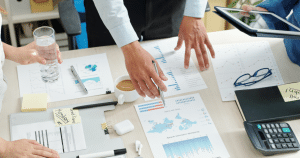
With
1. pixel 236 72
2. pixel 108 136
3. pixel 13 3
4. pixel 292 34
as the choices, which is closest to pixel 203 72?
pixel 236 72

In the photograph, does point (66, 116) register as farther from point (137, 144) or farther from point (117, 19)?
point (117, 19)

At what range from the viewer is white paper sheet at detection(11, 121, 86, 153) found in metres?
0.92

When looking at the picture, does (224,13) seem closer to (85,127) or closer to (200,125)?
(200,125)

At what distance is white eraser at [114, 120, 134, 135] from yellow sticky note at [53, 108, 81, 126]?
131 mm

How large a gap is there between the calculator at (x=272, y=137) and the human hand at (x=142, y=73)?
31 cm

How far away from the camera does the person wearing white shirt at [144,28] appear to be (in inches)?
41.2

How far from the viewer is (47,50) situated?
1.15 meters

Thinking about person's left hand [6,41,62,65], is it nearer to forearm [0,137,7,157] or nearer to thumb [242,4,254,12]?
forearm [0,137,7,157]

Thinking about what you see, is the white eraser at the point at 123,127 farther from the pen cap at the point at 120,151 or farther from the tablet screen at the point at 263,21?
the tablet screen at the point at 263,21

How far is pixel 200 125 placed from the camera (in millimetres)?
1006

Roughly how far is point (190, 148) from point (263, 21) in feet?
1.99

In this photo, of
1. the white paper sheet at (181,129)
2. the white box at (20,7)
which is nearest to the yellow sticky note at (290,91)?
the white paper sheet at (181,129)

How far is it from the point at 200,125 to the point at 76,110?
0.42m

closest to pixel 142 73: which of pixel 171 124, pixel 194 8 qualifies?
pixel 171 124
